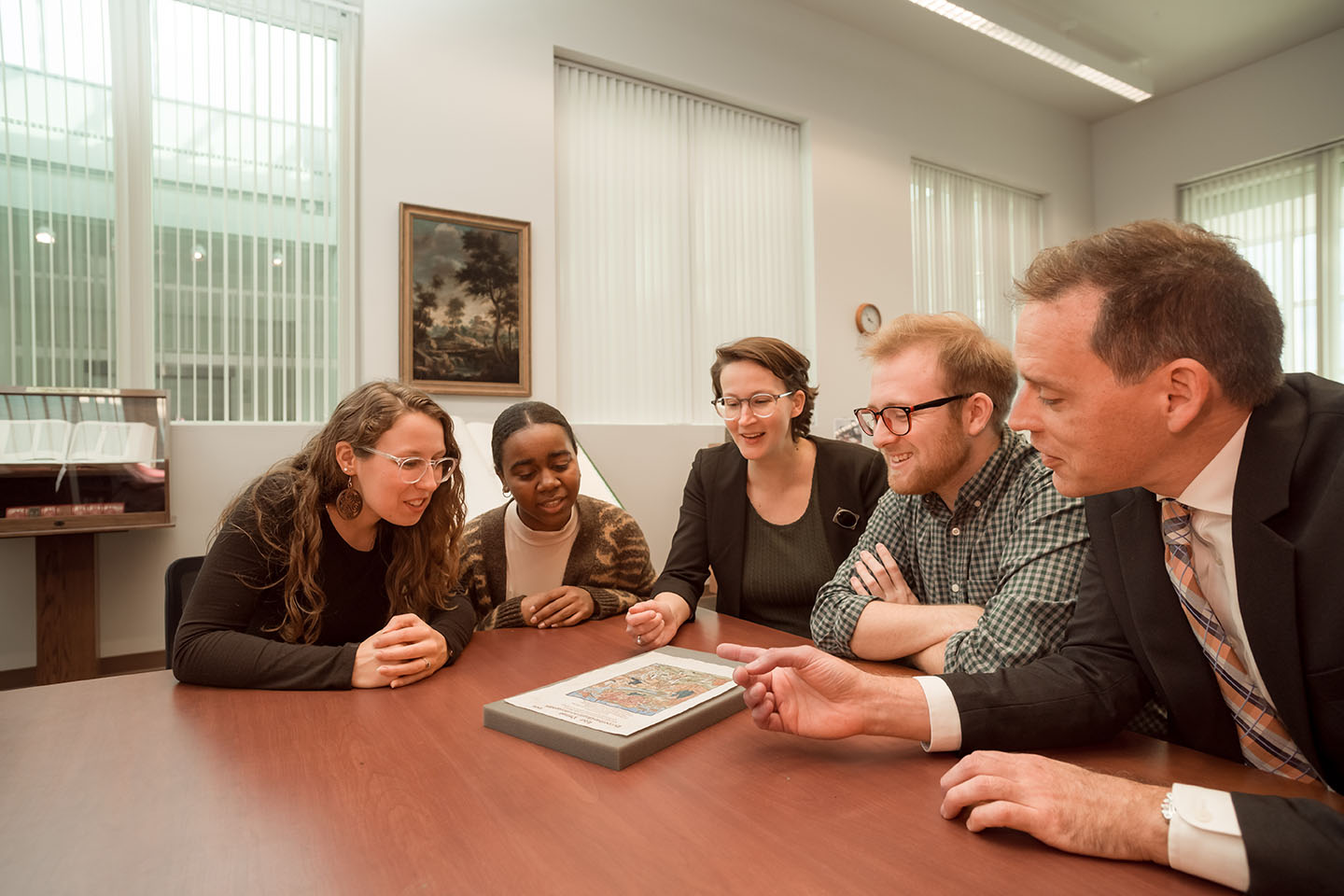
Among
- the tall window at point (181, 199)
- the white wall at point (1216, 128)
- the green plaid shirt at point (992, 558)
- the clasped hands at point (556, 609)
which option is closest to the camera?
the green plaid shirt at point (992, 558)

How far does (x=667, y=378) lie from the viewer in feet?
16.0

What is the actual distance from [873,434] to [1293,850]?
987 millimetres

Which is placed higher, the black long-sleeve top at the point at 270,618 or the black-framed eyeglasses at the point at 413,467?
the black-framed eyeglasses at the point at 413,467

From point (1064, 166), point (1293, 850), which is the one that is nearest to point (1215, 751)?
point (1293, 850)

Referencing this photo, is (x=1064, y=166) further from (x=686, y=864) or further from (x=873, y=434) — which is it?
(x=686, y=864)

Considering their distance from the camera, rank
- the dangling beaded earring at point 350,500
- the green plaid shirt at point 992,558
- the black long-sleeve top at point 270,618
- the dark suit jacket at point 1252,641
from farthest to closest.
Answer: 1. the dangling beaded earring at point 350,500
2. the black long-sleeve top at point 270,618
3. the green plaid shirt at point 992,558
4. the dark suit jacket at point 1252,641

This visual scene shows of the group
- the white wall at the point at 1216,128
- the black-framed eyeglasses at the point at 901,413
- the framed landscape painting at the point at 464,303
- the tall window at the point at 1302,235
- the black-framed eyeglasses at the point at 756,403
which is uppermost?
the white wall at the point at 1216,128

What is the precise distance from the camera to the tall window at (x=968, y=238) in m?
6.20

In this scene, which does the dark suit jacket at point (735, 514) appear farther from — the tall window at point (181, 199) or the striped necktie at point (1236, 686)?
the tall window at point (181, 199)

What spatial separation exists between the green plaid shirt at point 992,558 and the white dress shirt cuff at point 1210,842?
446mm

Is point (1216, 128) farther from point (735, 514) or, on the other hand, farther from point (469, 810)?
point (469, 810)

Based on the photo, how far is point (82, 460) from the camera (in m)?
2.95

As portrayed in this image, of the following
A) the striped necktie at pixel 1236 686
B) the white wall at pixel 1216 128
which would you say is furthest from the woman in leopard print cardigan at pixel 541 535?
the white wall at pixel 1216 128

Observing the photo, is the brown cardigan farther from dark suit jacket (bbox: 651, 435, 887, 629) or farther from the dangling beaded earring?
the dangling beaded earring
